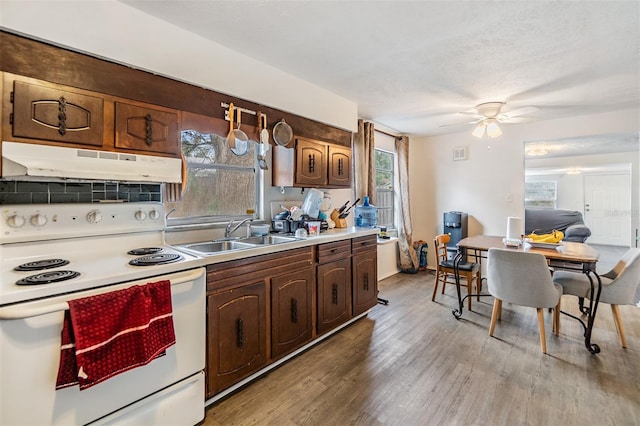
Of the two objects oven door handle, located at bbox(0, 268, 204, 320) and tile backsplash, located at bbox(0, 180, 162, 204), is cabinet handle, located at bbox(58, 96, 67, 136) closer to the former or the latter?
tile backsplash, located at bbox(0, 180, 162, 204)

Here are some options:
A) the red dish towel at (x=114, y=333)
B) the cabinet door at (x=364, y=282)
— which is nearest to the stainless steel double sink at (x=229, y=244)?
the red dish towel at (x=114, y=333)

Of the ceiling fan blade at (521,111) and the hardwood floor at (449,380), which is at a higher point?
the ceiling fan blade at (521,111)

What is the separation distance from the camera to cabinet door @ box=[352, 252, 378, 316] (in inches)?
117

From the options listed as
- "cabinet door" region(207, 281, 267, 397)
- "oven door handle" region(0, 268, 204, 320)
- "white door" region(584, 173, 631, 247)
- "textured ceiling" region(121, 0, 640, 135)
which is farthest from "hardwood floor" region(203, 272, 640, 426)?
"white door" region(584, 173, 631, 247)

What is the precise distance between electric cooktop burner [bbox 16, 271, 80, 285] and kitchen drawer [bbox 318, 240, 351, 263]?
64.6 inches

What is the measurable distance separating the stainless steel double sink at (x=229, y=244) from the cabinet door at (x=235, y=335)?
353mm

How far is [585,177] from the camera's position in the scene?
26.6 ft

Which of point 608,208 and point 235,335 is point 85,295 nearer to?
point 235,335


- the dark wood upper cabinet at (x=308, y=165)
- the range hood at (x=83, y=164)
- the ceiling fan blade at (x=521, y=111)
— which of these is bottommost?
the range hood at (x=83, y=164)

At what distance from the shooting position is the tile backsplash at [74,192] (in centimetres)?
157

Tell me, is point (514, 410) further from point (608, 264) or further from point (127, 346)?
point (608, 264)

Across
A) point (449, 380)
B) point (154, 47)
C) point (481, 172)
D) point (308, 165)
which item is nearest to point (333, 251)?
point (308, 165)

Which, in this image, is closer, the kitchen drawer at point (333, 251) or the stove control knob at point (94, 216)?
the stove control knob at point (94, 216)

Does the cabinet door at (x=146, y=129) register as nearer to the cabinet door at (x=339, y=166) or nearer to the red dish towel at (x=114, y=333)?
the red dish towel at (x=114, y=333)
